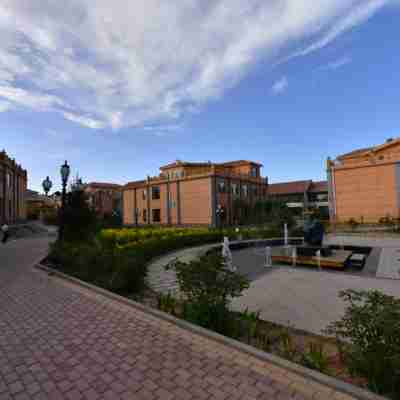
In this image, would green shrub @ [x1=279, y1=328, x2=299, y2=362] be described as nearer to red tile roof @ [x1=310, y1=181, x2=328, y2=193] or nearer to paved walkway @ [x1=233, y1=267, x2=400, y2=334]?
paved walkway @ [x1=233, y1=267, x2=400, y2=334]

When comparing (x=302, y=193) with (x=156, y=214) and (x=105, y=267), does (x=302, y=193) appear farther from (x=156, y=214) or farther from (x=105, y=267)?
(x=105, y=267)

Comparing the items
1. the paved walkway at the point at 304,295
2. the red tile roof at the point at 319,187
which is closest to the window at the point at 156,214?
the red tile roof at the point at 319,187

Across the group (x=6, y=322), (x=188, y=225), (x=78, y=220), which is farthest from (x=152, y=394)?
(x=188, y=225)

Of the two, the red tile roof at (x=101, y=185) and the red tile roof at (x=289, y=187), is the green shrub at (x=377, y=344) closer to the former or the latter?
the red tile roof at (x=289, y=187)

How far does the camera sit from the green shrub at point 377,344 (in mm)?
2768

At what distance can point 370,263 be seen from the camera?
11273mm

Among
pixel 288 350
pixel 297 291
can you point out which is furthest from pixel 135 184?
pixel 288 350

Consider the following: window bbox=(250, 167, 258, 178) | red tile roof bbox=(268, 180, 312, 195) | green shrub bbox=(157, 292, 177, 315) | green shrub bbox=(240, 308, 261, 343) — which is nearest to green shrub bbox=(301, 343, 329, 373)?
green shrub bbox=(240, 308, 261, 343)

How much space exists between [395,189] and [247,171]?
2188 cm

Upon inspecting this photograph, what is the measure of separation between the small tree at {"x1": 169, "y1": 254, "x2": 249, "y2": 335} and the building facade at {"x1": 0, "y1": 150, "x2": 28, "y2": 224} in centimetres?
3385

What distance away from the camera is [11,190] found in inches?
1325

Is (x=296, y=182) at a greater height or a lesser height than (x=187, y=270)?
greater

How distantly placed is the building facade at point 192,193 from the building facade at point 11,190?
16042 mm

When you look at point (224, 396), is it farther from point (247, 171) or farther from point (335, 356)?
point (247, 171)
